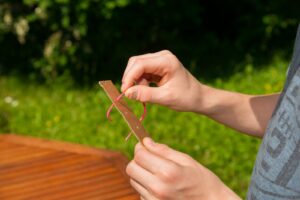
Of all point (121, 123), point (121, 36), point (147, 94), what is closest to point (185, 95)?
point (147, 94)

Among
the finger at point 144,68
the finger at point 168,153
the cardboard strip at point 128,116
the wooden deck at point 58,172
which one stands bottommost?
the wooden deck at point 58,172

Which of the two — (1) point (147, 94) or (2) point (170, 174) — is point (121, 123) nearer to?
(1) point (147, 94)

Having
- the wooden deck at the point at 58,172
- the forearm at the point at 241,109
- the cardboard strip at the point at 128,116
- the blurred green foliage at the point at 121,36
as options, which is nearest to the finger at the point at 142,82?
the cardboard strip at the point at 128,116

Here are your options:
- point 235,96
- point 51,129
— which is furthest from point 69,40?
point 235,96

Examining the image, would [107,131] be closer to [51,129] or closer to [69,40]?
[51,129]

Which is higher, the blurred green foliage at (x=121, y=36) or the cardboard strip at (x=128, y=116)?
the cardboard strip at (x=128, y=116)

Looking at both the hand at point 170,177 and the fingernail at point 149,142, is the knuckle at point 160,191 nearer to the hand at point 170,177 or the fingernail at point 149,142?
the hand at point 170,177

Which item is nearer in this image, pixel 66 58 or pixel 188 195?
pixel 188 195
